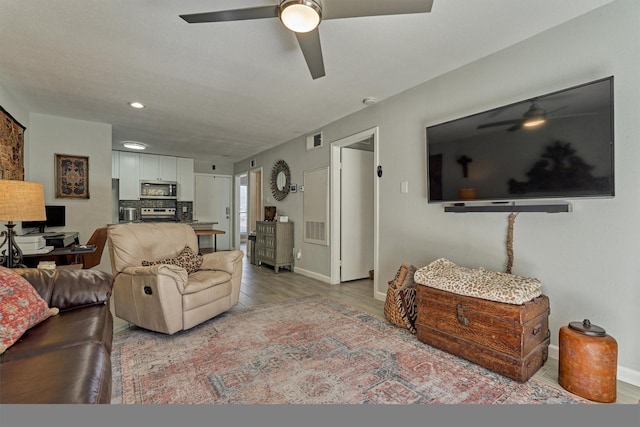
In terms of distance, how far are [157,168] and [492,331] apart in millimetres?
6884

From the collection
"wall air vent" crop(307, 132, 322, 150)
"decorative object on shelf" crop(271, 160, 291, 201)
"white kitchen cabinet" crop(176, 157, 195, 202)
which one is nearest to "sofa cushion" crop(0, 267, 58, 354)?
"wall air vent" crop(307, 132, 322, 150)

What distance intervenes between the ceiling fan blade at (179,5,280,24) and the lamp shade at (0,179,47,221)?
1689 mm

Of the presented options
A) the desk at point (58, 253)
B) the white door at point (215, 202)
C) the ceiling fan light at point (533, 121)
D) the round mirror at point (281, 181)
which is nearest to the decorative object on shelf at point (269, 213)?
the round mirror at point (281, 181)

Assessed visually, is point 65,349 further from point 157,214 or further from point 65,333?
point 157,214

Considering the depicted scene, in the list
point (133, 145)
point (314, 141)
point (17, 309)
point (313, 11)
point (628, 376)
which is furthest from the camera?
point (133, 145)

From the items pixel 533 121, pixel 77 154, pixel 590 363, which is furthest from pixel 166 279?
pixel 77 154

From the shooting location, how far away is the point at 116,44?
232 centimetres

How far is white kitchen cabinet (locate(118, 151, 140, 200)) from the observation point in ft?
20.2

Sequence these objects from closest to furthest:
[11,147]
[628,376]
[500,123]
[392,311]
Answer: [628,376] < [500,123] < [392,311] < [11,147]

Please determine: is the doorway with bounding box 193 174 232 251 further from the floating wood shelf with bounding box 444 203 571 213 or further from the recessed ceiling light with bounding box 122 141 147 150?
the floating wood shelf with bounding box 444 203 571 213

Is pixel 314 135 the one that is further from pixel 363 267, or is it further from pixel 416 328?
pixel 416 328

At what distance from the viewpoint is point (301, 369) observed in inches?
77.9

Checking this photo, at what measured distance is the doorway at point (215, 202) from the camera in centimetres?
746

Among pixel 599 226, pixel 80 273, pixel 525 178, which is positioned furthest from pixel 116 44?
pixel 599 226
